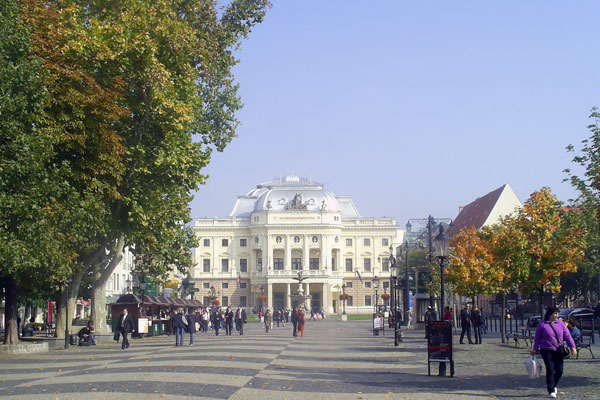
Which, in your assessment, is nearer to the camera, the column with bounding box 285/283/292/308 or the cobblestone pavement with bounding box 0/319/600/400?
the cobblestone pavement with bounding box 0/319/600/400

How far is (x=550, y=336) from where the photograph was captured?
1508cm

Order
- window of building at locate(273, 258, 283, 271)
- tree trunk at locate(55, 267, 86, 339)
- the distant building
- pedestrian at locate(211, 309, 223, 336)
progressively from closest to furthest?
tree trunk at locate(55, 267, 86, 339)
pedestrian at locate(211, 309, 223, 336)
the distant building
window of building at locate(273, 258, 283, 271)

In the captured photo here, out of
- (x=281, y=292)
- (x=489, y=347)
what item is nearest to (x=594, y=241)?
(x=489, y=347)

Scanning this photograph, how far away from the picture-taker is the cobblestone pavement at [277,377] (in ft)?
49.4

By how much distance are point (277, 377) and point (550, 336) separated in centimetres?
639

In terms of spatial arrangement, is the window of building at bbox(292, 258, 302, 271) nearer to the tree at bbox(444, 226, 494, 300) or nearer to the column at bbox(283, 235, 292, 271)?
the column at bbox(283, 235, 292, 271)

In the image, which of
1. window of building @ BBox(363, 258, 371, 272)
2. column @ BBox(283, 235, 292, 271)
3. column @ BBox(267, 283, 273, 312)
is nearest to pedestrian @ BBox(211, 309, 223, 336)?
column @ BBox(267, 283, 273, 312)

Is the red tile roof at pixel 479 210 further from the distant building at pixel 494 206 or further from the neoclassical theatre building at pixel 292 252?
the neoclassical theatre building at pixel 292 252

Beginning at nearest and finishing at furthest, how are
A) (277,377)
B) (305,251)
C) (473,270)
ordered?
(277,377) < (473,270) < (305,251)

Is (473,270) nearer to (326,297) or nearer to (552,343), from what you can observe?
(552,343)

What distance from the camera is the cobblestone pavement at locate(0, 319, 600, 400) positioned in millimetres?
15062

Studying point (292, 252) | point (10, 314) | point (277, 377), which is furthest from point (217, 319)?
point (292, 252)

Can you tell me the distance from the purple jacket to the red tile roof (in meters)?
79.6

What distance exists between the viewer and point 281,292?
133 metres
